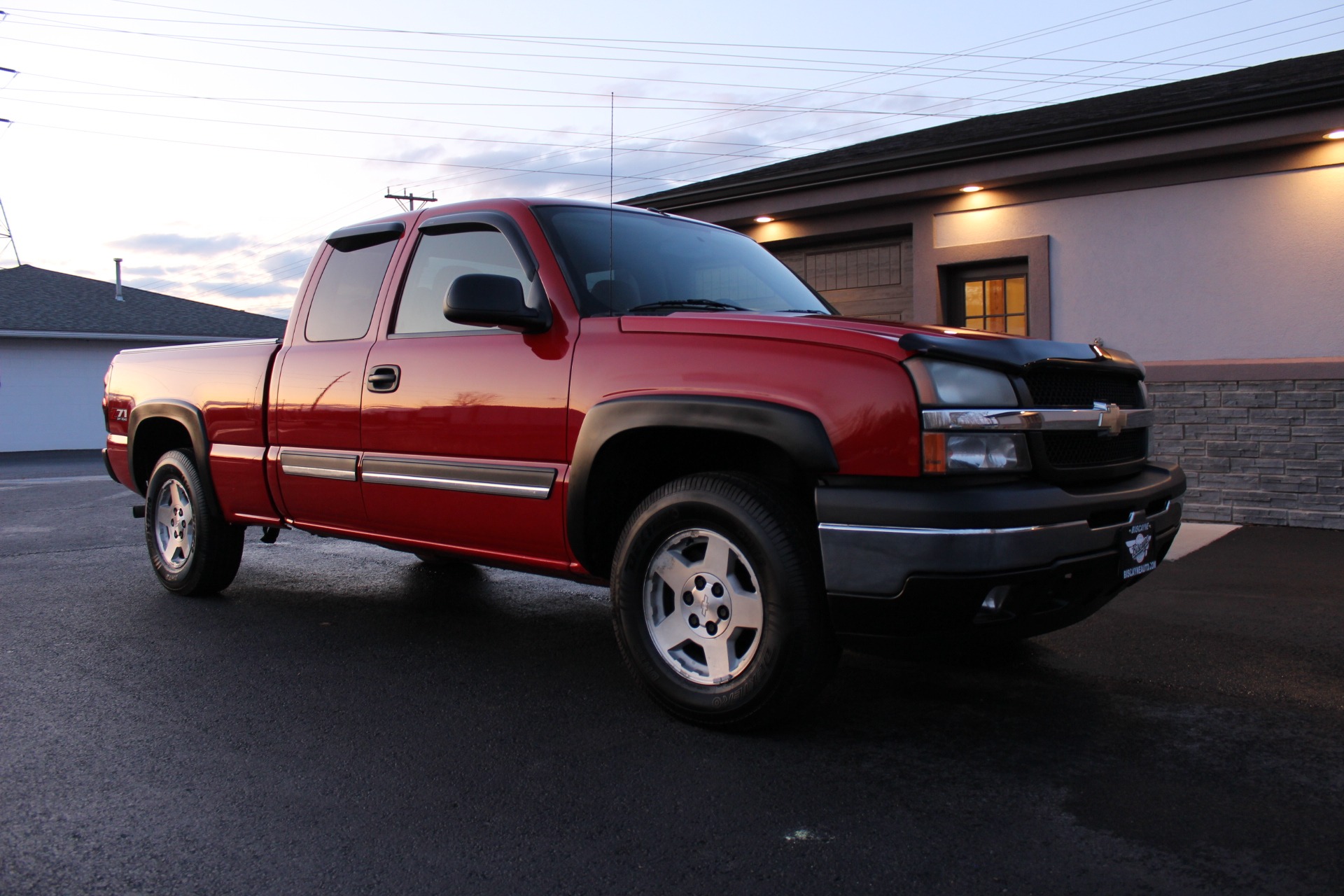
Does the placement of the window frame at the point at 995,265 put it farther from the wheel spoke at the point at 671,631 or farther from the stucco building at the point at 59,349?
the stucco building at the point at 59,349

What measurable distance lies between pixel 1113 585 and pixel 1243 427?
589 centimetres

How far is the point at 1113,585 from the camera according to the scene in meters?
3.62

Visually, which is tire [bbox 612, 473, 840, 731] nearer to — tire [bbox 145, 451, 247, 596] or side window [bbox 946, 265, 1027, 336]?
tire [bbox 145, 451, 247, 596]

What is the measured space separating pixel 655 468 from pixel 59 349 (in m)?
29.0

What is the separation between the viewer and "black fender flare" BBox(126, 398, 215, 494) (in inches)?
230

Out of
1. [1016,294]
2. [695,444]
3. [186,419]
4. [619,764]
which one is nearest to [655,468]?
[695,444]

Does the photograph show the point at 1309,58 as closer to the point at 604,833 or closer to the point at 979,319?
the point at 979,319

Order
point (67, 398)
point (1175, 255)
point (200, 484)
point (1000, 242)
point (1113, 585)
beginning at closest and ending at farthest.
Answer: point (1113, 585) → point (200, 484) → point (1175, 255) → point (1000, 242) → point (67, 398)

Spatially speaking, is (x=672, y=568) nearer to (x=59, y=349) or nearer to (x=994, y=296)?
(x=994, y=296)

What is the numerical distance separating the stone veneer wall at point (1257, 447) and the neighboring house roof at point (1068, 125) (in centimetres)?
214

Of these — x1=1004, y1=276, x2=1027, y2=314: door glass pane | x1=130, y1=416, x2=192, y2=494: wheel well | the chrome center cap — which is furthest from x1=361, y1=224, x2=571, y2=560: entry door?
x1=1004, y1=276, x2=1027, y2=314: door glass pane

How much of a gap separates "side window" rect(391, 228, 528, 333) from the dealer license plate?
2.64m

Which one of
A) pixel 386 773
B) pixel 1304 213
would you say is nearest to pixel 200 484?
pixel 386 773

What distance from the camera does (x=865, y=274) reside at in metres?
11.3
